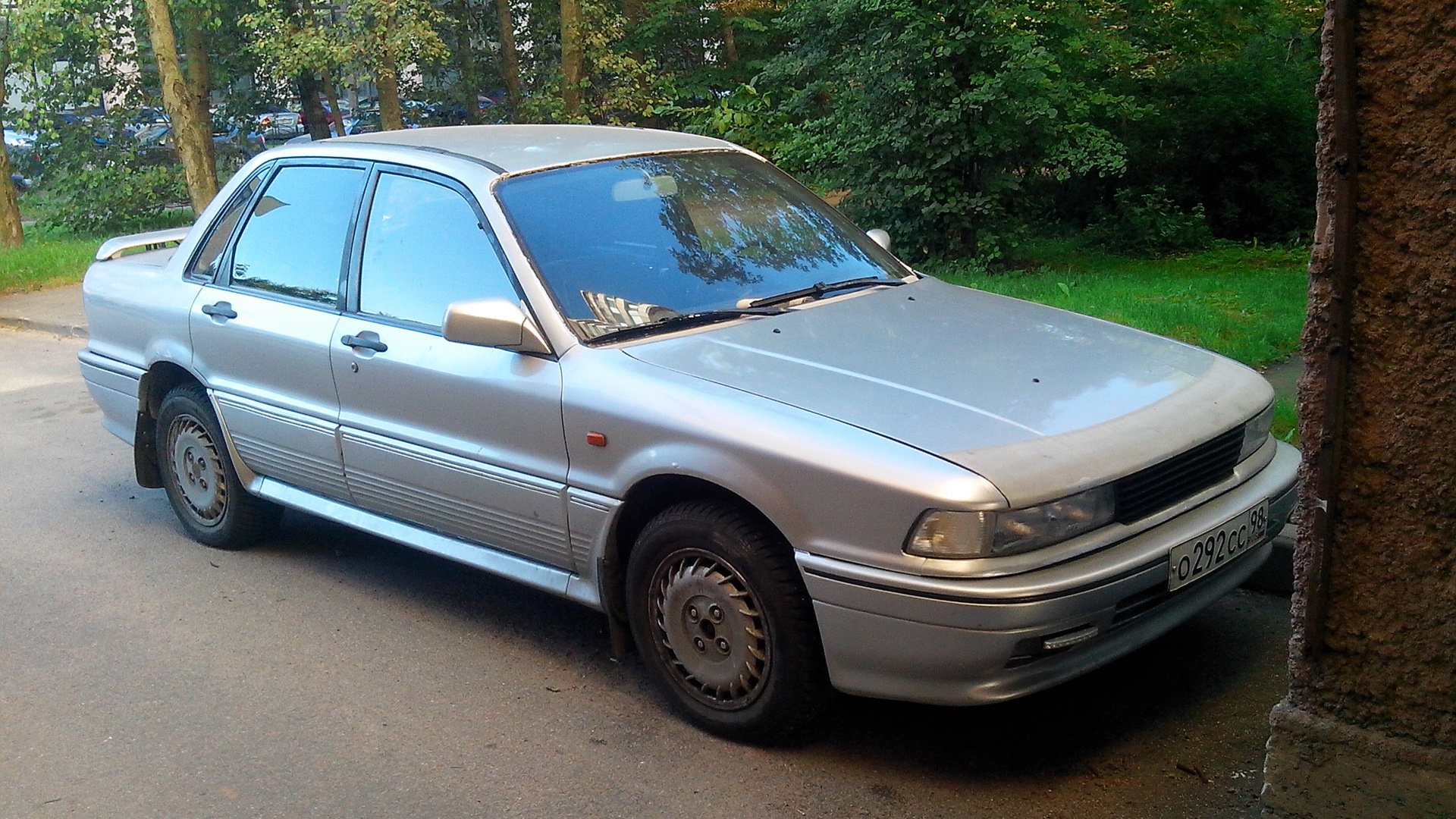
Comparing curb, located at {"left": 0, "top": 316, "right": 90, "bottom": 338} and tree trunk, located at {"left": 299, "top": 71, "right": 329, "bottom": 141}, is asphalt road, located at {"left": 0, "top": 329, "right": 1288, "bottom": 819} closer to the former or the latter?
curb, located at {"left": 0, "top": 316, "right": 90, "bottom": 338}

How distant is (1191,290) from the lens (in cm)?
934

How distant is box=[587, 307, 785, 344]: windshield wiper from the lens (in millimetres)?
4262

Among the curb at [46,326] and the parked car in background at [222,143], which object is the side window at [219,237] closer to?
the curb at [46,326]

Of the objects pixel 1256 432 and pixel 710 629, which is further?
pixel 1256 432

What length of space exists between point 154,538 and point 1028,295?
19.6ft

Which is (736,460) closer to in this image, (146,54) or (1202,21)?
(1202,21)

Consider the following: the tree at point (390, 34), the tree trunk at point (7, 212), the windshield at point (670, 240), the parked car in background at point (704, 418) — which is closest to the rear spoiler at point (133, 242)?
the parked car in background at point (704, 418)

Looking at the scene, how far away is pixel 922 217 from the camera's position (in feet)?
36.4

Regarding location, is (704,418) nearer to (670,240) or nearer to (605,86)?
(670,240)

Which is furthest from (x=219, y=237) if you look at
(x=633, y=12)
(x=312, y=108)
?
(x=312, y=108)

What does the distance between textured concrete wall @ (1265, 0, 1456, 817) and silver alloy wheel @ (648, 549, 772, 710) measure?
1395 mm

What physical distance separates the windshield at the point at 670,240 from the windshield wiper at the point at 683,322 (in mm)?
24

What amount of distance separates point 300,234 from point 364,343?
80 centimetres

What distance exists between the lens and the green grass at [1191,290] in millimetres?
7680
